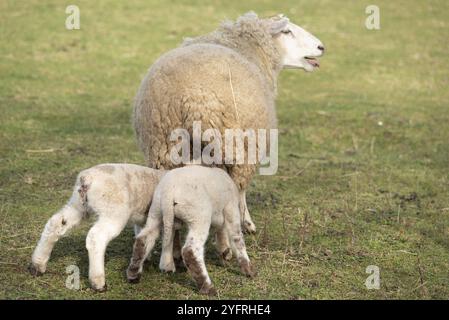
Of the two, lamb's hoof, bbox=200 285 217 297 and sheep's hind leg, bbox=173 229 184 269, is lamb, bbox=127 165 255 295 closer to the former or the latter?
lamb's hoof, bbox=200 285 217 297

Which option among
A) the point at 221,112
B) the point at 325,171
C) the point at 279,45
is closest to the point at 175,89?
the point at 221,112

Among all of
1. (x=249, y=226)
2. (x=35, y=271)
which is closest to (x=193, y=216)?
(x=35, y=271)

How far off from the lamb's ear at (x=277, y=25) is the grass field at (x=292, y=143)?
165 cm

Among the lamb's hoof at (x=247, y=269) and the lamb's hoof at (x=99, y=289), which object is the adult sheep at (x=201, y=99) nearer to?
the lamb's hoof at (x=247, y=269)

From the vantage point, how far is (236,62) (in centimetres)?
570

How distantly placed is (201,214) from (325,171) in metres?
4.00

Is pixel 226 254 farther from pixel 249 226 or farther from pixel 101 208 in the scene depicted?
pixel 101 208

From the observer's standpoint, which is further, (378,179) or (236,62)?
(378,179)

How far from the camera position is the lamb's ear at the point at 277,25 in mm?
6645

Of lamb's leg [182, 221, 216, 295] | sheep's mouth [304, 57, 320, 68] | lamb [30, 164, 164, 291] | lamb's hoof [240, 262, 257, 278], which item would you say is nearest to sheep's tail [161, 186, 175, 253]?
lamb's leg [182, 221, 216, 295]

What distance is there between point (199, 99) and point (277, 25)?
1.60 m

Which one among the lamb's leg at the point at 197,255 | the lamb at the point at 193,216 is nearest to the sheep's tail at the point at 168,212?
the lamb at the point at 193,216
